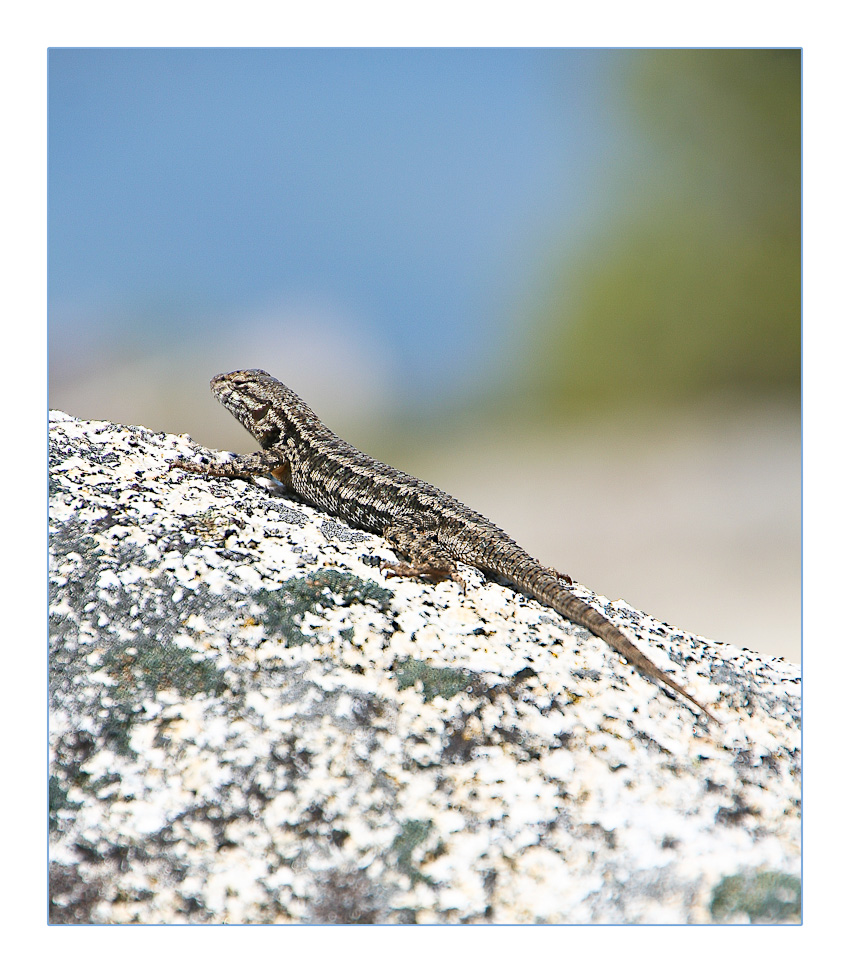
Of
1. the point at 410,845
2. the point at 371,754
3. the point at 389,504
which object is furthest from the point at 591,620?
the point at 389,504

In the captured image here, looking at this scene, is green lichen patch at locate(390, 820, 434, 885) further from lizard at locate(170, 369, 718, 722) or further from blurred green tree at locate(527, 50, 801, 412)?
blurred green tree at locate(527, 50, 801, 412)

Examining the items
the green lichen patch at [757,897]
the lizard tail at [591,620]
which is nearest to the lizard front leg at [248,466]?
the lizard tail at [591,620]

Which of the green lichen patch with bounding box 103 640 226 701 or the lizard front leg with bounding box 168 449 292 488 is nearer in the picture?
the green lichen patch with bounding box 103 640 226 701

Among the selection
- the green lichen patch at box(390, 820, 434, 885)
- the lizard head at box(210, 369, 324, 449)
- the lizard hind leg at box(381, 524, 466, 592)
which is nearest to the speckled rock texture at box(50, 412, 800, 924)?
the green lichen patch at box(390, 820, 434, 885)

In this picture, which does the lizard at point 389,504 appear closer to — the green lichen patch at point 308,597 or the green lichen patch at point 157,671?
the green lichen patch at point 308,597

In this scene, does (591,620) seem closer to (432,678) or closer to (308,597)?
(432,678)

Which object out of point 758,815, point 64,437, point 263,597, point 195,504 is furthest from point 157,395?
point 758,815
